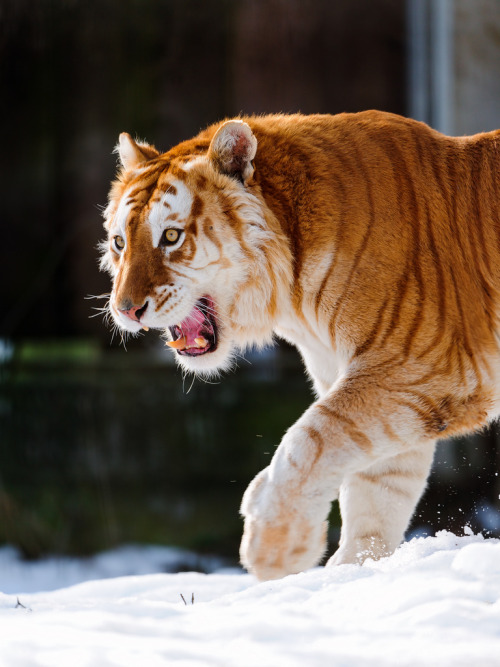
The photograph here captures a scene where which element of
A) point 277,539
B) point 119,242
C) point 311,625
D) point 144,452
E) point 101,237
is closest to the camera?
point 311,625

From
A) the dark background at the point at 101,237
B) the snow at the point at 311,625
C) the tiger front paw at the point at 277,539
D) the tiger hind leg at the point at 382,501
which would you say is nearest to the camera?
the snow at the point at 311,625

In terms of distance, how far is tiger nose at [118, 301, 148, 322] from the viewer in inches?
78.6

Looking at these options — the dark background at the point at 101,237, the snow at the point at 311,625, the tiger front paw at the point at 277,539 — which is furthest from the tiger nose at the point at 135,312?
the dark background at the point at 101,237

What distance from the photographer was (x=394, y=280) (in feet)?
6.49

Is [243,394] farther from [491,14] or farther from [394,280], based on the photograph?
[394,280]

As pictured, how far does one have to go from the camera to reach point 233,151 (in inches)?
81.4

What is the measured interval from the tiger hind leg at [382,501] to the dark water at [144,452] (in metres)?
1.73

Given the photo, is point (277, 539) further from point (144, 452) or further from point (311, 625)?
point (144, 452)

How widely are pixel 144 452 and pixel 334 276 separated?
3.81 metres

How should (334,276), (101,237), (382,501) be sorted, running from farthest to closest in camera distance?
(101,237) < (382,501) < (334,276)

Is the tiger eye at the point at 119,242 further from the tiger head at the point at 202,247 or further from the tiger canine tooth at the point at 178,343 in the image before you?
the tiger canine tooth at the point at 178,343

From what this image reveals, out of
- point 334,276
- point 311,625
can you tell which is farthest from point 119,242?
point 311,625

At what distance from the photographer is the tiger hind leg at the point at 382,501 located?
225cm

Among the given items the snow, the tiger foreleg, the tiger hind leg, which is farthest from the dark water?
the snow
